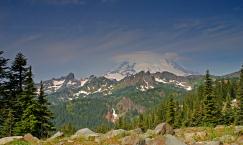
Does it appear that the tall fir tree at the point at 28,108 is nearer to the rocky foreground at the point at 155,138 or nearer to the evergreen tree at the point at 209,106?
the rocky foreground at the point at 155,138

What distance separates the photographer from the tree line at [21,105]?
53.2 meters

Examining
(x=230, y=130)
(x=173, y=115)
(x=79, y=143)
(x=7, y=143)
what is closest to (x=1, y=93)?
(x=7, y=143)

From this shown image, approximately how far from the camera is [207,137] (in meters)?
24.8

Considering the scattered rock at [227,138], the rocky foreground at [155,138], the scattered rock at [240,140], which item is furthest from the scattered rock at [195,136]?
the scattered rock at [240,140]

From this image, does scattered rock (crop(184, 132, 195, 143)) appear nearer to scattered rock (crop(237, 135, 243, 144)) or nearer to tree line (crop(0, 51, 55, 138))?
scattered rock (crop(237, 135, 243, 144))

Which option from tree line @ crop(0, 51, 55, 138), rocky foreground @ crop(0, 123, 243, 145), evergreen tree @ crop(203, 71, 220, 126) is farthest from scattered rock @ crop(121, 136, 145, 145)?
evergreen tree @ crop(203, 71, 220, 126)

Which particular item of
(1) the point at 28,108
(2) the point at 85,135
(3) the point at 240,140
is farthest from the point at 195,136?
(1) the point at 28,108

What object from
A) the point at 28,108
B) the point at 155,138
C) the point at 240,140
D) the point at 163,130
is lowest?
the point at 240,140

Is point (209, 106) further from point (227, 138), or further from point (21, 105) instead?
point (227, 138)

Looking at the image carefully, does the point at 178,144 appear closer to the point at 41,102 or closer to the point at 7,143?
the point at 7,143

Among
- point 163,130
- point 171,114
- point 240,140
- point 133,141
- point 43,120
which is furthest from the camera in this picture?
point 171,114

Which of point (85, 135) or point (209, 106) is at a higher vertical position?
point (209, 106)

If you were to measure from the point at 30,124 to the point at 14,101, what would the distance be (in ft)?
16.1

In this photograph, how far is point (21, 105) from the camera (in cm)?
5512
